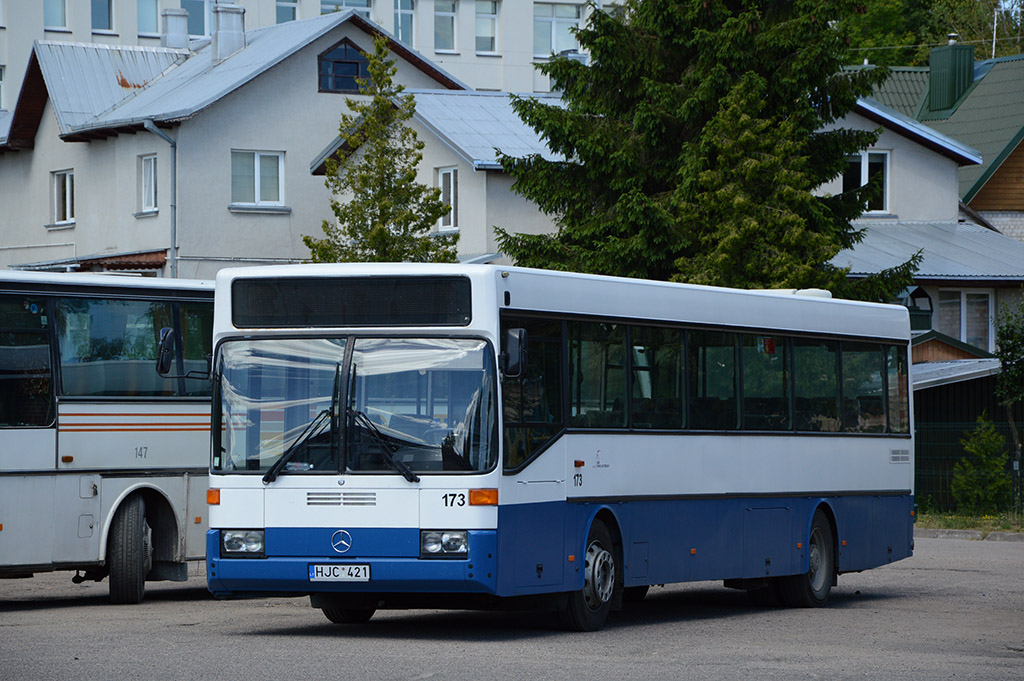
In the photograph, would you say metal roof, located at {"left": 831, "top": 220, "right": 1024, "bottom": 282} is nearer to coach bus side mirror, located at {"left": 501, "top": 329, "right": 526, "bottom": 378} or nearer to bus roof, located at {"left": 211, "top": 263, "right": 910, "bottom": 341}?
bus roof, located at {"left": 211, "top": 263, "right": 910, "bottom": 341}

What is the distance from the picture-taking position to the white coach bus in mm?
16641

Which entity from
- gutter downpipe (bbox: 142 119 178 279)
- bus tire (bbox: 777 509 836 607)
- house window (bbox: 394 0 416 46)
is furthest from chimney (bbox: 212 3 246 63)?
bus tire (bbox: 777 509 836 607)

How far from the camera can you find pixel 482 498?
42.9 feet

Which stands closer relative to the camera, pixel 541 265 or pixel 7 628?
pixel 7 628

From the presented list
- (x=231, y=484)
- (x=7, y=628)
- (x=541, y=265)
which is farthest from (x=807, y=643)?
(x=541, y=265)

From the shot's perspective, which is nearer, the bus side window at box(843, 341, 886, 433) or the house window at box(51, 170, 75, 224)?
the bus side window at box(843, 341, 886, 433)

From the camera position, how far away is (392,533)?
13.2 m

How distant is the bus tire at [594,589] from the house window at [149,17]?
59073mm

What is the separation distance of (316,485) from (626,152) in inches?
681

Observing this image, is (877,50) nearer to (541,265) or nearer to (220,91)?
(220,91)

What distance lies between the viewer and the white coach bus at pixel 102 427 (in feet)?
54.6

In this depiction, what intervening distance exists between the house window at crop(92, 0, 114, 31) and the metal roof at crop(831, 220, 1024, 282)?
35972 mm

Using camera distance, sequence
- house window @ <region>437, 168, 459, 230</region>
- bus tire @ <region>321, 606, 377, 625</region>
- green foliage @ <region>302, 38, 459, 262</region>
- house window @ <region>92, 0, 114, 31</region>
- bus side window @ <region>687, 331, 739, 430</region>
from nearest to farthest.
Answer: bus tire @ <region>321, 606, 377, 625</region>, bus side window @ <region>687, 331, 739, 430</region>, green foliage @ <region>302, 38, 459, 262</region>, house window @ <region>437, 168, 459, 230</region>, house window @ <region>92, 0, 114, 31</region>

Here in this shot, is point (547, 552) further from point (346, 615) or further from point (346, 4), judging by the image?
point (346, 4)
